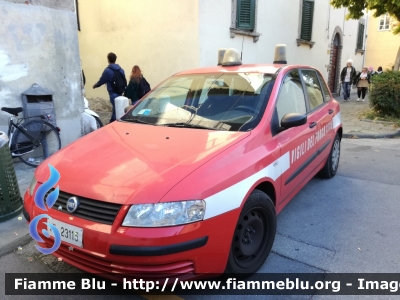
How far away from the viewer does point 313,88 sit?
4.24m

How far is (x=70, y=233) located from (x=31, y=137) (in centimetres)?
361

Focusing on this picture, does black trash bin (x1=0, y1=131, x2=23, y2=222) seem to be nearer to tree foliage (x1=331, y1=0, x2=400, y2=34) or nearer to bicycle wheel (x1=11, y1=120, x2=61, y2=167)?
bicycle wheel (x1=11, y1=120, x2=61, y2=167)

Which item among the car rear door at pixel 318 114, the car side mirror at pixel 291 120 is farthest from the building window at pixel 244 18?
the car side mirror at pixel 291 120

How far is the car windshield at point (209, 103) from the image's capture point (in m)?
3.00

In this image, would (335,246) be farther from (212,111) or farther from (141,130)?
(141,130)

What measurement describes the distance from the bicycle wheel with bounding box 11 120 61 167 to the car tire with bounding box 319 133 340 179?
4203 millimetres

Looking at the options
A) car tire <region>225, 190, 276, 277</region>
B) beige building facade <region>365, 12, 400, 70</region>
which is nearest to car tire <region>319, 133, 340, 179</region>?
car tire <region>225, 190, 276, 277</region>

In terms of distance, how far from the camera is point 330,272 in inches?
106

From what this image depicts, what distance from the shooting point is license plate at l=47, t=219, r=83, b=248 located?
83.9 inches

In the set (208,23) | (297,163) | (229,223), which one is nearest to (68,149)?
(229,223)

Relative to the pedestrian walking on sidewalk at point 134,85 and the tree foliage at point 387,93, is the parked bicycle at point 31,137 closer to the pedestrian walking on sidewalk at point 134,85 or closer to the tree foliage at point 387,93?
the pedestrian walking on sidewalk at point 134,85

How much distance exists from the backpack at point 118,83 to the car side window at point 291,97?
4804mm

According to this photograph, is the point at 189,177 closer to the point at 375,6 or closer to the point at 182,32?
the point at 182,32

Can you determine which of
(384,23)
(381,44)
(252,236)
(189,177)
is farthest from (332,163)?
(384,23)
